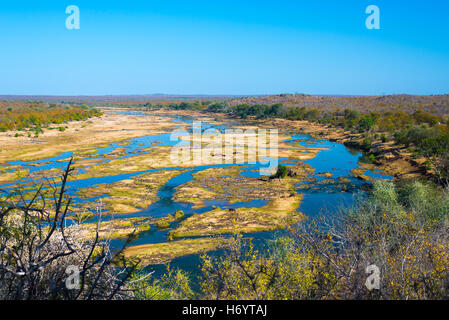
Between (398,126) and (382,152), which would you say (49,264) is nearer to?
(382,152)

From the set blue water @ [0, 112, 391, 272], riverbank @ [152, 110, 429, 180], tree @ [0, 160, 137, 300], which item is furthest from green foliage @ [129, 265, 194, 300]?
riverbank @ [152, 110, 429, 180]

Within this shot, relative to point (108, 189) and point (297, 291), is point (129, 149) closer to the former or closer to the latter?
point (108, 189)

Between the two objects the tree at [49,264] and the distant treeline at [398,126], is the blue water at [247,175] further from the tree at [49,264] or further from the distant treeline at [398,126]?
the tree at [49,264]

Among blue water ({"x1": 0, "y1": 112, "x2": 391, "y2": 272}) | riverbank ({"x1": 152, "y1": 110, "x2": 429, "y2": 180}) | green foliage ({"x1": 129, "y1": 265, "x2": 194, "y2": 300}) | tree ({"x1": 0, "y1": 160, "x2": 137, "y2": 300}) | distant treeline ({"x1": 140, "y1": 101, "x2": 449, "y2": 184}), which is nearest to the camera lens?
tree ({"x1": 0, "y1": 160, "x2": 137, "y2": 300})

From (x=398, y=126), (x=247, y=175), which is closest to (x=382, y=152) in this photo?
(x=398, y=126)

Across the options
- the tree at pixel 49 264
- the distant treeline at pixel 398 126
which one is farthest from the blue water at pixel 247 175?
the tree at pixel 49 264

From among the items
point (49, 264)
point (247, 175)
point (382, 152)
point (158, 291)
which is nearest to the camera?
point (49, 264)

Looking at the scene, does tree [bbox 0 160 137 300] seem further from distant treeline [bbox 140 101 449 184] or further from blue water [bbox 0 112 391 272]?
distant treeline [bbox 140 101 449 184]

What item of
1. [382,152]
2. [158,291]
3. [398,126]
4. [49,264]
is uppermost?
[398,126]

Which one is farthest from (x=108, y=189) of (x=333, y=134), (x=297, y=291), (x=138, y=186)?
(x=333, y=134)
